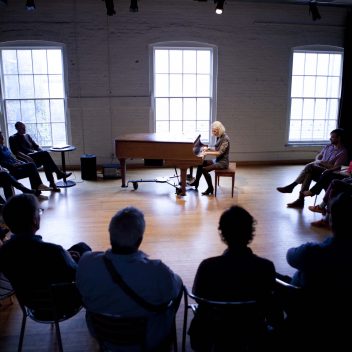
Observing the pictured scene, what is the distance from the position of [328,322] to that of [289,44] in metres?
7.18

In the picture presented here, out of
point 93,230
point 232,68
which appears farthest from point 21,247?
point 232,68

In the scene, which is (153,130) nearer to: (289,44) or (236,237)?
(289,44)

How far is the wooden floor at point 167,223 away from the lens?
265 centimetres

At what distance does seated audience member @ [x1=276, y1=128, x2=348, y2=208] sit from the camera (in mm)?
5012

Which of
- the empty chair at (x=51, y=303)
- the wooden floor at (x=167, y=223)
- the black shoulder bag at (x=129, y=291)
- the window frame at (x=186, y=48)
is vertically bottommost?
the wooden floor at (x=167, y=223)

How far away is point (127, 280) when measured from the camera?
1758 millimetres

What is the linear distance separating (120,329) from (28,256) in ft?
2.28

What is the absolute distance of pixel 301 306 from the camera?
74.7 inches

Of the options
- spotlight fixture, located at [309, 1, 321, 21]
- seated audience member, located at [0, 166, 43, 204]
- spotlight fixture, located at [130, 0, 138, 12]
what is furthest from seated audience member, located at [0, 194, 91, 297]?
spotlight fixture, located at [309, 1, 321, 21]

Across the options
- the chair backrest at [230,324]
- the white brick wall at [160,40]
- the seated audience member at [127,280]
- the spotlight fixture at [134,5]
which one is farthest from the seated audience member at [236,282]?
the white brick wall at [160,40]

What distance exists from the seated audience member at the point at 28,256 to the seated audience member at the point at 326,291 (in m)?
1.25

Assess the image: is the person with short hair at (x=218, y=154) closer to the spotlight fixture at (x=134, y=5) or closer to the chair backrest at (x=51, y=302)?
the spotlight fixture at (x=134, y=5)

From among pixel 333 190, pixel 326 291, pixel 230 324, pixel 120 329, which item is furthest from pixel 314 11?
pixel 120 329

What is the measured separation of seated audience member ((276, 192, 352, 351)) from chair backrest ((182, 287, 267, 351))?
207 mm
